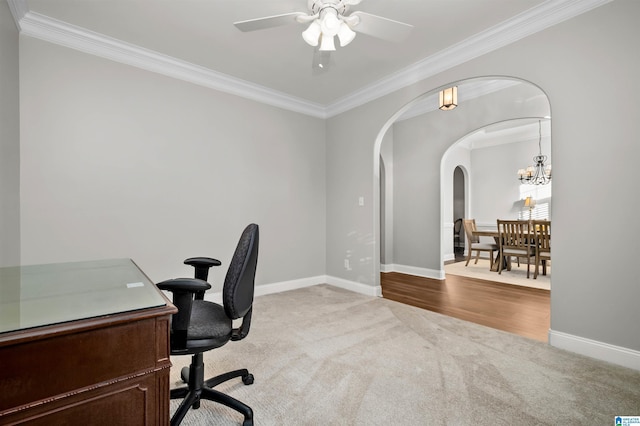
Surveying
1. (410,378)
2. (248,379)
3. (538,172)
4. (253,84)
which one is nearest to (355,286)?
(410,378)

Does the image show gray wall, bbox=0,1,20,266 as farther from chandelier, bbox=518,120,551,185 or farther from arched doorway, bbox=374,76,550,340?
chandelier, bbox=518,120,551,185

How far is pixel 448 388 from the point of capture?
1.80 metres

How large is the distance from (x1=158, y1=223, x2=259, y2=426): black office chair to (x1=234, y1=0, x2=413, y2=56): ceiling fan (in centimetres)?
139

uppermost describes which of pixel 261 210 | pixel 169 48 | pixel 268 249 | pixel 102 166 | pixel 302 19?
pixel 169 48

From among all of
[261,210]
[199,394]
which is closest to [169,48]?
[261,210]

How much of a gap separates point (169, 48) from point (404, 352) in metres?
3.48

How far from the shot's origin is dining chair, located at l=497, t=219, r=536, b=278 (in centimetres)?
487

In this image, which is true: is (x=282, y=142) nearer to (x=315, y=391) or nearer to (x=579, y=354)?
(x=315, y=391)

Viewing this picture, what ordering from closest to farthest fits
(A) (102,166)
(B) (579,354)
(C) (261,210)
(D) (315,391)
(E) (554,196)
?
(D) (315,391) → (B) (579,354) → (E) (554,196) → (A) (102,166) → (C) (261,210)

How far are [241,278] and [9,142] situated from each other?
2209mm

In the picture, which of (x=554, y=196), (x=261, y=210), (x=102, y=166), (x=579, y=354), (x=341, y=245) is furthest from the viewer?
(x=341, y=245)

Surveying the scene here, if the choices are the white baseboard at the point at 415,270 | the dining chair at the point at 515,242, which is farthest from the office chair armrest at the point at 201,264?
the dining chair at the point at 515,242

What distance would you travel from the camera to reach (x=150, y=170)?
3045mm

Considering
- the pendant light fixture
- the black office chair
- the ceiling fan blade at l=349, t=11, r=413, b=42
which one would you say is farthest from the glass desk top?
the pendant light fixture
